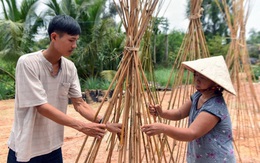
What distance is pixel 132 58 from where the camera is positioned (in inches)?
57.2

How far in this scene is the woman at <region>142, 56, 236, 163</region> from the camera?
1.22 metres

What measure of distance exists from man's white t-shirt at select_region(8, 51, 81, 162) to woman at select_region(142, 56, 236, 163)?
1.56ft

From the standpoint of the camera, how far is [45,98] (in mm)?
Answer: 1300

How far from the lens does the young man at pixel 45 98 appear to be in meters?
1.28

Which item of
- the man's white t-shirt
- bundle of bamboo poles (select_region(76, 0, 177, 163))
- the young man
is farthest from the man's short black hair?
bundle of bamboo poles (select_region(76, 0, 177, 163))

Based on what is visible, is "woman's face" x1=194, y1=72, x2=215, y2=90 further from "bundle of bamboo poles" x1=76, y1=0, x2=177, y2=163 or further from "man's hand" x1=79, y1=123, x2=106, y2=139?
"man's hand" x1=79, y1=123, x2=106, y2=139

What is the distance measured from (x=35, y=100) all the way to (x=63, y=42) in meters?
0.28

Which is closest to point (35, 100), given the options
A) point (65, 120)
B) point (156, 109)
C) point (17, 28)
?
point (65, 120)

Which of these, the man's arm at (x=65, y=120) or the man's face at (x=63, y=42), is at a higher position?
the man's face at (x=63, y=42)

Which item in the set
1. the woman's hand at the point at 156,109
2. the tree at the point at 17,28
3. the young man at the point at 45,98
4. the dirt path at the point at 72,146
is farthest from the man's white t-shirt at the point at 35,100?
the tree at the point at 17,28

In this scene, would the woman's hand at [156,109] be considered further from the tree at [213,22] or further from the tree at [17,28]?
the tree at [213,22]

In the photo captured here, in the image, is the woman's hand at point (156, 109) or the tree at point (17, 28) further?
the tree at point (17, 28)

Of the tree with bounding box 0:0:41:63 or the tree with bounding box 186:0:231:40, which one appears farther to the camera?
the tree with bounding box 186:0:231:40

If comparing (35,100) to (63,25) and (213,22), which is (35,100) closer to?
(63,25)
